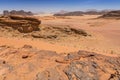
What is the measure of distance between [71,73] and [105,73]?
0.94m

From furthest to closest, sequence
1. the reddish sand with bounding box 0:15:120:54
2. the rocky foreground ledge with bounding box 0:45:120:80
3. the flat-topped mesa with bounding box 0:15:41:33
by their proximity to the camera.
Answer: the flat-topped mesa with bounding box 0:15:41:33, the reddish sand with bounding box 0:15:120:54, the rocky foreground ledge with bounding box 0:45:120:80

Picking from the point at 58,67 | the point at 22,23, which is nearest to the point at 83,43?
the point at 22,23

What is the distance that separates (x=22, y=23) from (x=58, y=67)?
1536 cm

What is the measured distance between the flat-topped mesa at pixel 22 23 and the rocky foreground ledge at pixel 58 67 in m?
13.5

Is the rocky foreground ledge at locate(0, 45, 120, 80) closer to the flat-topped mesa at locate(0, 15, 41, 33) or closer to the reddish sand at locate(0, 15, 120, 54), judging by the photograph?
the reddish sand at locate(0, 15, 120, 54)

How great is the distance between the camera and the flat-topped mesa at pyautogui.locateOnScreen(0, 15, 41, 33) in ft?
70.4

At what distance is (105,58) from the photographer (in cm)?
733

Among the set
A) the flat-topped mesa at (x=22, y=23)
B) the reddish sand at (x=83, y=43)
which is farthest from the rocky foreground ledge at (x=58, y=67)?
the flat-topped mesa at (x=22, y=23)

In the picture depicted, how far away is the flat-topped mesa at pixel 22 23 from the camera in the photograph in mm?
21453

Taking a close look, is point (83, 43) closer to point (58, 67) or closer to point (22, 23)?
point (22, 23)

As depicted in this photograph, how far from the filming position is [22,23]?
21547 millimetres

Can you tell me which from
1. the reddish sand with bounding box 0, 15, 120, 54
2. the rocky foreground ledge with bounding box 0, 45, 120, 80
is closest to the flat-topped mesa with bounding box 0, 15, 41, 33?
the reddish sand with bounding box 0, 15, 120, 54

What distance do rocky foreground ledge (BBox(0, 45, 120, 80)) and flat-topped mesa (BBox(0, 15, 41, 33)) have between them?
13.5 meters

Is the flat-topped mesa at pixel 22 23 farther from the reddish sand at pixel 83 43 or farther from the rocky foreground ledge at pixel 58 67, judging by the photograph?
the rocky foreground ledge at pixel 58 67
